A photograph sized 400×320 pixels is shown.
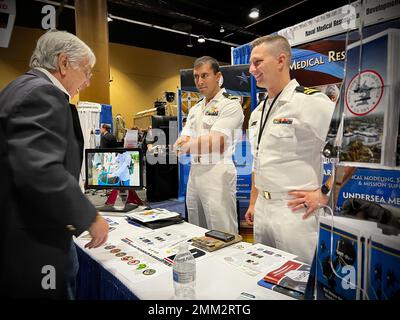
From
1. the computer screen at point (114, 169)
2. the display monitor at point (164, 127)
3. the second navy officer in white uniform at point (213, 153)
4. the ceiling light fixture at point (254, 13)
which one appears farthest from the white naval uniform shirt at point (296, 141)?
the ceiling light fixture at point (254, 13)

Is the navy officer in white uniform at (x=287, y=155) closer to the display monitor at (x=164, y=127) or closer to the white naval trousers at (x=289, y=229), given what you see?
the white naval trousers at (x=289, y=229)

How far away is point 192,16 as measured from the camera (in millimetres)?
7504

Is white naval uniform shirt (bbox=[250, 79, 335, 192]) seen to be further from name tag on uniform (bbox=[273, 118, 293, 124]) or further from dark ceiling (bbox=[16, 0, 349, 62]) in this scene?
dark ceiling (bbox=[16, 0, 349, 62])

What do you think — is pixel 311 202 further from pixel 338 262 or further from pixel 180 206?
pixel 180 206

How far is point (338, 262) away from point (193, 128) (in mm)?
2045

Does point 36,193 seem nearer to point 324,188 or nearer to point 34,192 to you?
point 34,192

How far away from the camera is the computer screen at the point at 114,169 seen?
7.88 feet

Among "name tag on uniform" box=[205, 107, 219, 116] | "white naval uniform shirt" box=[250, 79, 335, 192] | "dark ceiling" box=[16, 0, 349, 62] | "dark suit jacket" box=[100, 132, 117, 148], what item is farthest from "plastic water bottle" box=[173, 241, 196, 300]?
"dark ceiling" box=[16, 0, 349, 62]

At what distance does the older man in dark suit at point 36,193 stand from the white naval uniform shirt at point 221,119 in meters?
1.50

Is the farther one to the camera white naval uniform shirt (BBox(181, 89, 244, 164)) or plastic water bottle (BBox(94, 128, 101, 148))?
plastic water bottle (BBox(94, 128, 101, 148))

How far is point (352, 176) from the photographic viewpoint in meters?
1.04

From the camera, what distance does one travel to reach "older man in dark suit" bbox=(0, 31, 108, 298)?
3.07ft

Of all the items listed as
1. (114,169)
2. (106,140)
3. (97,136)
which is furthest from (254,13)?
(114,169)
